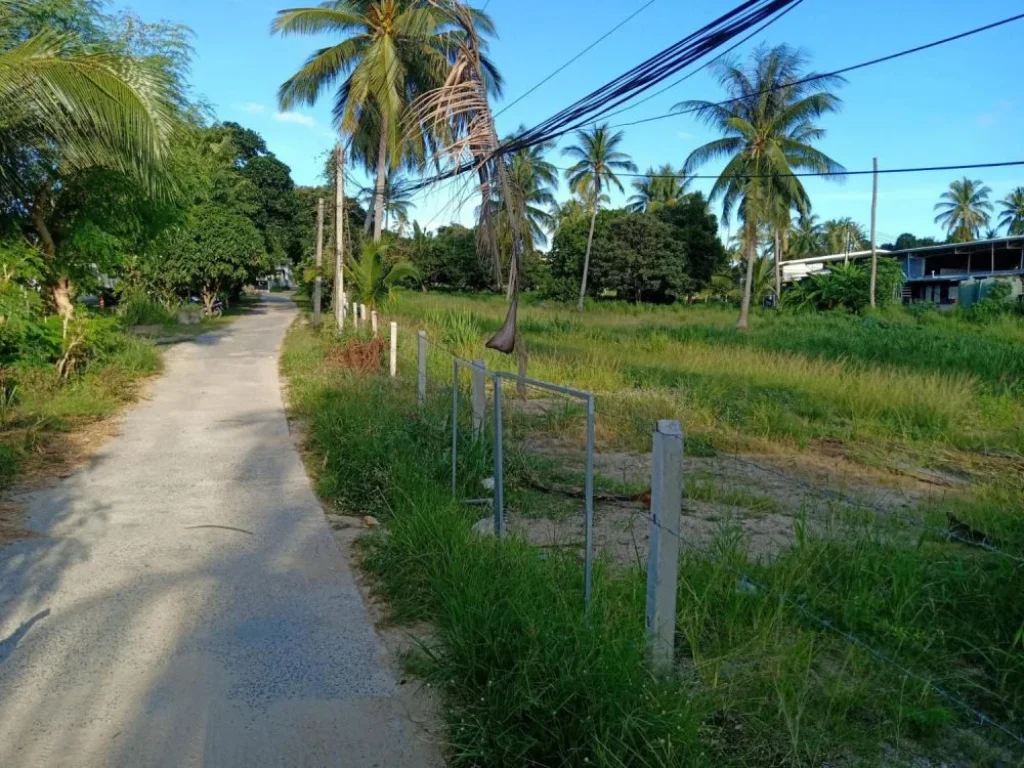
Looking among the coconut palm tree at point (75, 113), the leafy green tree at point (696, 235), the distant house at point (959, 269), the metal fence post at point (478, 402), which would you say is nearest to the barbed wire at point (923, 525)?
the metal fence post at point (478, 402)

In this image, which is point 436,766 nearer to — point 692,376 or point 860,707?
point 860,707

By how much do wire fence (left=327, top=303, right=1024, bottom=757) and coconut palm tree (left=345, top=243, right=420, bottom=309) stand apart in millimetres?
5256

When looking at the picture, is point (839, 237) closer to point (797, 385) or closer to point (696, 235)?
point (696, 235)

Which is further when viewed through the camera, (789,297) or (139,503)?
(789,297)

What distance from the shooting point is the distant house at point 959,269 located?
135ft

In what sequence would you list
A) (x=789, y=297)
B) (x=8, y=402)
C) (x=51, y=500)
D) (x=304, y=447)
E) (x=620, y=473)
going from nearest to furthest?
(x=51, y=500) → (x=620, y=473) → (x=304, y=447) → (x=8, y=402) → (x=789, y=297)

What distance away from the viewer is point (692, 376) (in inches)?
567

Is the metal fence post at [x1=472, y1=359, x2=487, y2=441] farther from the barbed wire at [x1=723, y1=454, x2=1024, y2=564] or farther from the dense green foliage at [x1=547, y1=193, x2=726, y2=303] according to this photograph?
the dense green foliage at [x1=547, y1=193, x2=726, y2=303]

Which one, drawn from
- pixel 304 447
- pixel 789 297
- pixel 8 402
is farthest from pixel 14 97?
pixel 789 297

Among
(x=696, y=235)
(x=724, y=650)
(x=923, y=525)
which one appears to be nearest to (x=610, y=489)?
(x=923, y=525)

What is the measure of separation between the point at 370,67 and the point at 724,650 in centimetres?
2297

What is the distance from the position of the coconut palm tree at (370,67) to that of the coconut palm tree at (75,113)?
1091 cm

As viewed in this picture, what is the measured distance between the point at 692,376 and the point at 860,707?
37.1ft

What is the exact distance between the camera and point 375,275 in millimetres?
19812
